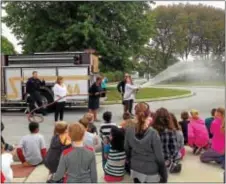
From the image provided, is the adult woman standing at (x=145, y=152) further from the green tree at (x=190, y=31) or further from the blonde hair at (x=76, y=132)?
the green tree at (x=190, y=31)

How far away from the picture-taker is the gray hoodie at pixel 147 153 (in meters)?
5.21

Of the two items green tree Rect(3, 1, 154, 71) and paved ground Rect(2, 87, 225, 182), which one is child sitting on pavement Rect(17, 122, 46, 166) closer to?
paved ground Rect(2, 87, 225, 182)

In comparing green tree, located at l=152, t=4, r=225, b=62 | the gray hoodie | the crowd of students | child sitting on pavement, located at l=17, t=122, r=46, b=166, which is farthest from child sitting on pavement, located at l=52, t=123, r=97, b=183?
green tree, located at l=152, t=4, r=225, b=62

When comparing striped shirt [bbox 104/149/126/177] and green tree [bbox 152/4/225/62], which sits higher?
green tree [bbox 152/4/225/62]

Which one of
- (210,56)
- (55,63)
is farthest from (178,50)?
(55,63)

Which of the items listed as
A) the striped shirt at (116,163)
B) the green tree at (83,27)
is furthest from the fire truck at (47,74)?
the green tree at (83,27)

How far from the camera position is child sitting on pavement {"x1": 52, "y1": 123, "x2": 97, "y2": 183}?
184 inches

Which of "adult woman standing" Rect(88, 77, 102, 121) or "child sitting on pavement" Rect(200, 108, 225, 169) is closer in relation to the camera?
"child sitting on pavement" Rect(200, 108, 225, 169)

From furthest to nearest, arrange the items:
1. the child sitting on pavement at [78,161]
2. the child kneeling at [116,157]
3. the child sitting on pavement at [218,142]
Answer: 1. the child sitting on pavement at [218,142]
2. the child kneeling at [116,157]
3. the child sitting on pavement at [78,161]

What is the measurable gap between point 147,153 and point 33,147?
3.09 m

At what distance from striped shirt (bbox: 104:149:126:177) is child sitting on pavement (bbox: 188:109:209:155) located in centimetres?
210

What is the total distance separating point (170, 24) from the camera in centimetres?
6725

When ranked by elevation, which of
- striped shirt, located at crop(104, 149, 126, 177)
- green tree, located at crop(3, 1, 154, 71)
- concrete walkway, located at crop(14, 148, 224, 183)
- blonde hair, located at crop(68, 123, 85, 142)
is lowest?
concrete walkway, located at crop(14, 148, 224, 183)

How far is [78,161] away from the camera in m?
4.67
